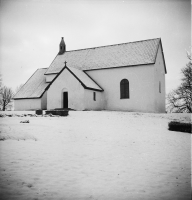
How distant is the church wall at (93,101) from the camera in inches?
1094

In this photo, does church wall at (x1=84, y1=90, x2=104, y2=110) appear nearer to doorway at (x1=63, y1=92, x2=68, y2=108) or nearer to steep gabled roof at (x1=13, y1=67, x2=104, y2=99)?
steep gabled roof at (x1=13, y1=67, x2=104, y2=99)

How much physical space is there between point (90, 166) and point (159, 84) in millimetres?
25152

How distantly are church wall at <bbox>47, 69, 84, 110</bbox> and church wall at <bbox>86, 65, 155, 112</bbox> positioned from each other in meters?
4.95

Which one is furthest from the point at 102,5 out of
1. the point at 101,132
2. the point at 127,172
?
the point at 127,172

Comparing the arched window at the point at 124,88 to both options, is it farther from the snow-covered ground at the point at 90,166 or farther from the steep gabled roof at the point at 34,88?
the snow-covered ground at the point at 90,166

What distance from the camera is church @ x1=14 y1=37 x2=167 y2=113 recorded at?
28.4 m

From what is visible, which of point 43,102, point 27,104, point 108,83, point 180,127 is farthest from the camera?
point 27,104

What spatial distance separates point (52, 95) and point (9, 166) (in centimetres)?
2231

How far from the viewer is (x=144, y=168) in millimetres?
8336

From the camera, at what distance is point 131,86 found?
29.8 metres

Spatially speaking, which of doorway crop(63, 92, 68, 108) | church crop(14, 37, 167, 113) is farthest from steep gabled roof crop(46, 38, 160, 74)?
doorway crop(63, 92, 68, 108)

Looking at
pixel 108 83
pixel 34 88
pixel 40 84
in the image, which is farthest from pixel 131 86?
pixel 34 88

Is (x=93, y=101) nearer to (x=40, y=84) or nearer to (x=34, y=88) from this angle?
(x=40, y=84)

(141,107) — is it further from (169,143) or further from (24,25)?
(24,25)
